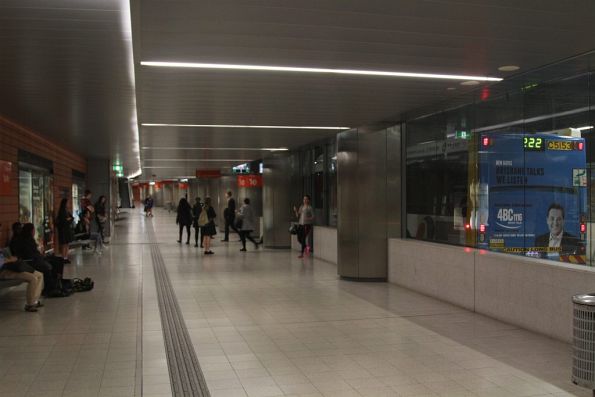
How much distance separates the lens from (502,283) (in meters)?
7.46

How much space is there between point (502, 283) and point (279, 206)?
39.3 ft

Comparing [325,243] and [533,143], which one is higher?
[533,143]

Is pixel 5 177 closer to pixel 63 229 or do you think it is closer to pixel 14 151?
pixel 14 151

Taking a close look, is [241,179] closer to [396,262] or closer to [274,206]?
[274,206]

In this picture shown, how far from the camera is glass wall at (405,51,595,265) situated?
340 inches

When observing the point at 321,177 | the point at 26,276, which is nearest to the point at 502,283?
the point at 26,276

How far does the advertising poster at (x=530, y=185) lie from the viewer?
916 centimetres

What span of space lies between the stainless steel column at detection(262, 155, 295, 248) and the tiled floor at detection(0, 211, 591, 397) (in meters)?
8.16

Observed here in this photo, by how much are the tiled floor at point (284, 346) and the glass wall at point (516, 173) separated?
158 cm

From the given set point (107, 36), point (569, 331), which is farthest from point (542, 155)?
point (107, 36)

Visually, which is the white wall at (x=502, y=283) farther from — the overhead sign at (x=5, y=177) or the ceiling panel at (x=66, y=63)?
the overhead sign at (x=5, y=177)

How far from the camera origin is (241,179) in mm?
22875

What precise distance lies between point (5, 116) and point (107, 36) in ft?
20.9

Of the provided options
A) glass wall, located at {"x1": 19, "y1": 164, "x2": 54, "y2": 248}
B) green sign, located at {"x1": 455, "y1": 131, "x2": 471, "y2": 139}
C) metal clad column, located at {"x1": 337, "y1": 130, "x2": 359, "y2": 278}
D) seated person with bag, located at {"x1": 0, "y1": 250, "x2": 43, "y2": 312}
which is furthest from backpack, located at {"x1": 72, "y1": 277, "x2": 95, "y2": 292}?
green sign, located at {"x1": 455, "y1": 131, "x2": 471, "y2": 139}
